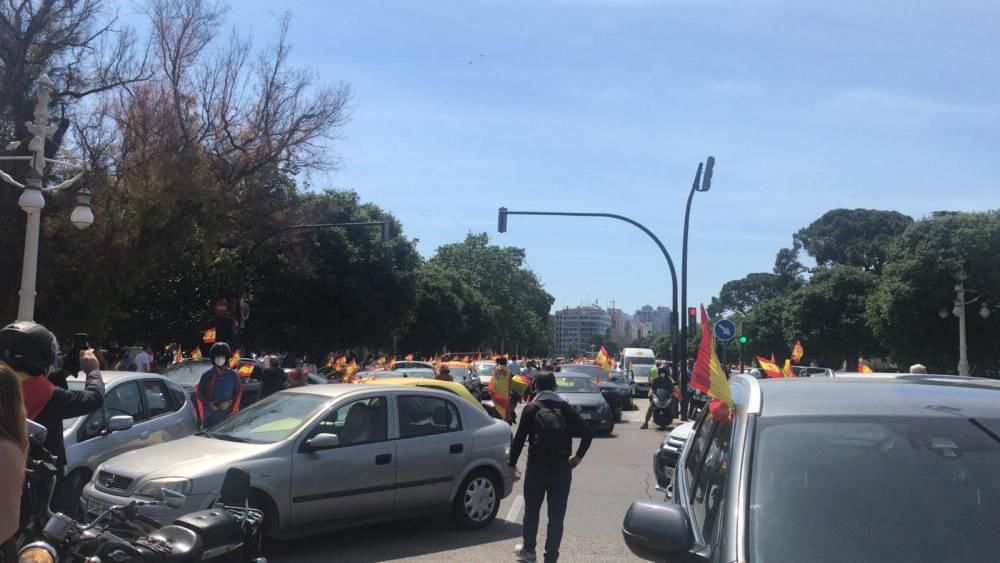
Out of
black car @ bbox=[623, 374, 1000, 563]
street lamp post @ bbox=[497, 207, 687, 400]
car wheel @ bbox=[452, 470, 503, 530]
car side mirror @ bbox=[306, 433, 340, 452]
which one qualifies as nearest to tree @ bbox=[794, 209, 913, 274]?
street lamp post @ bbox=[497, 207, 687, 400]

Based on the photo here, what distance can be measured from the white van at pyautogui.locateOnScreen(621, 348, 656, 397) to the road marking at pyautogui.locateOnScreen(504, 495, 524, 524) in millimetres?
26226

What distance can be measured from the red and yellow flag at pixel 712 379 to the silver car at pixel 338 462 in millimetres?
3671

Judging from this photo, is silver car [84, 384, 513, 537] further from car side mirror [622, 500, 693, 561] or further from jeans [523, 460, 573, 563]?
car side mirror [622, 500, 693, 561]

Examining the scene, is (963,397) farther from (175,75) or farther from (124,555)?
(175,75)

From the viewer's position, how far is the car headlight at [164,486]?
6.26 m

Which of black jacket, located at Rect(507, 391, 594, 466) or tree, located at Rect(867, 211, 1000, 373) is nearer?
black jacket, located at Rect(507, 391, 594, 466)

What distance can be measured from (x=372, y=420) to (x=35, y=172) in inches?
377

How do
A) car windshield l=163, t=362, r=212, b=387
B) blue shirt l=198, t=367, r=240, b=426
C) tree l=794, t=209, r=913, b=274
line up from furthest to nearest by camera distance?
tree l=794, t=209, r=913, b=274 < car windshield l=163, t=362, r=212, b=387 < blue shirt l=198, t=367, r=240, b=426

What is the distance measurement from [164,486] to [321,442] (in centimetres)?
125

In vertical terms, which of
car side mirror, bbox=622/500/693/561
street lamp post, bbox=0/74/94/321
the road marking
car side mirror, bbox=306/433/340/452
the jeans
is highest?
street lamp post, bbox=0/74/94/321

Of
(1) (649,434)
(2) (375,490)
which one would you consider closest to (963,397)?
(2) (375,490)

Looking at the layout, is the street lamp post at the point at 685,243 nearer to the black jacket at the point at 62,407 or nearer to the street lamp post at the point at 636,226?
the street lamp post at the point at 636,226

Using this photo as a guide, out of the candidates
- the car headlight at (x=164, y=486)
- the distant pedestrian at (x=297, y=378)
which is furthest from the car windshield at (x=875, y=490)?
the distant pedestrian at (x=297, y=378)

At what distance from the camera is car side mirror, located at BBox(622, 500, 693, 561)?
2.97 meters
